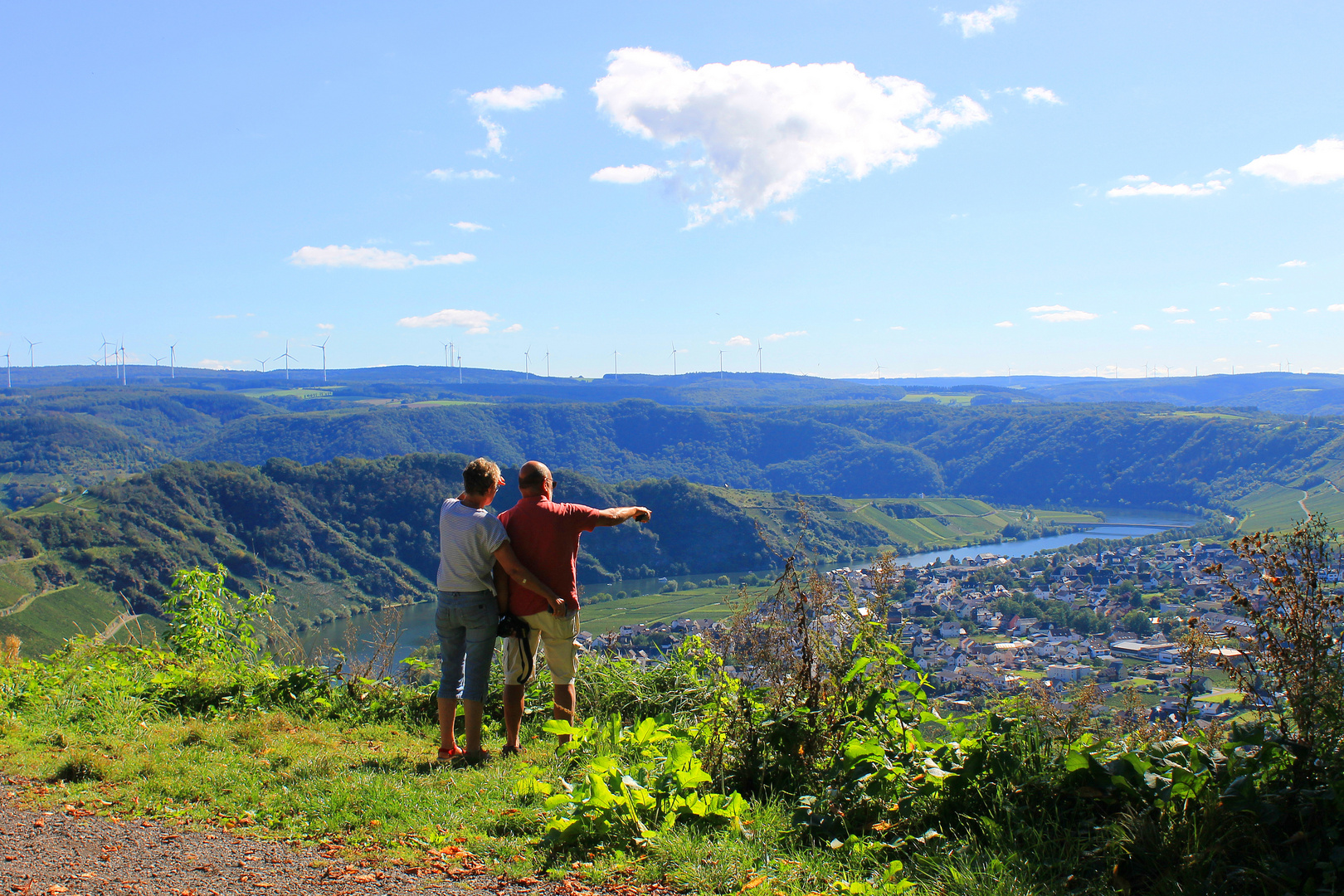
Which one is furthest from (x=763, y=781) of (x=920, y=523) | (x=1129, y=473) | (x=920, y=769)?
(x=1129, y=473)

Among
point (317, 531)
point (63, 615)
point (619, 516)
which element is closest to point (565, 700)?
point (619, 516)

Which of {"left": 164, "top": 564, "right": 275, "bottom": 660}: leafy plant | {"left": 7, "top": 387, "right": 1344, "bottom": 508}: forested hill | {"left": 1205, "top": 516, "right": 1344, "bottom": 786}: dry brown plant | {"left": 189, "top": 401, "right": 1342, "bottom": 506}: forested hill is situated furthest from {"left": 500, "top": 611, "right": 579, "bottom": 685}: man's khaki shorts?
{"left": 189, "top": 401, "right": 1342, "bottom": 506}: forested hill

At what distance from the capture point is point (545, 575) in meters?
5.13

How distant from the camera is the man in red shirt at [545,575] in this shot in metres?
5.12

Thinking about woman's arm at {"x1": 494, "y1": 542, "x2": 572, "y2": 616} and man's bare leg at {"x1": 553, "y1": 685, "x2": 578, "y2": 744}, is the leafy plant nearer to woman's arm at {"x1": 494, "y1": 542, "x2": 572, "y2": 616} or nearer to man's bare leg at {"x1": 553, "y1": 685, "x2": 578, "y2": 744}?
man's bare leg at {"x1": 553, "y1": 685, "x2": 578, "y2": 744}

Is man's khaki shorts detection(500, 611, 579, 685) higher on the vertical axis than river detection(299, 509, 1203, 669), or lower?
higher

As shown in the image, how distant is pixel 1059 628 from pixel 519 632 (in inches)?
730

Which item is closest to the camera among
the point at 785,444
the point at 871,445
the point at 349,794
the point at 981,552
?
the point at 349,794

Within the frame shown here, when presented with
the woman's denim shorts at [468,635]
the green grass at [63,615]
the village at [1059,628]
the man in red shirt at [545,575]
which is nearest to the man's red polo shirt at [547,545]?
the man in red shirt at [545,575]

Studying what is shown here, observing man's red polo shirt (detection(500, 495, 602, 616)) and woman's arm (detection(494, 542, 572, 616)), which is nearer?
woman's arm (detection(494, 542, 572, 616))

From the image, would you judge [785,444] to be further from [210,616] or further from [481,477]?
[481,477]

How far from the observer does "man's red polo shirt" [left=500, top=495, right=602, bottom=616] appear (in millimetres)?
5113

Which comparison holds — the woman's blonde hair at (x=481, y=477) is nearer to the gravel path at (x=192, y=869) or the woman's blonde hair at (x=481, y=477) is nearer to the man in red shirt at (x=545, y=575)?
the man in red shirt at (x=545, y=575)

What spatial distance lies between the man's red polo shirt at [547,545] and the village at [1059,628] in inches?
43.8
